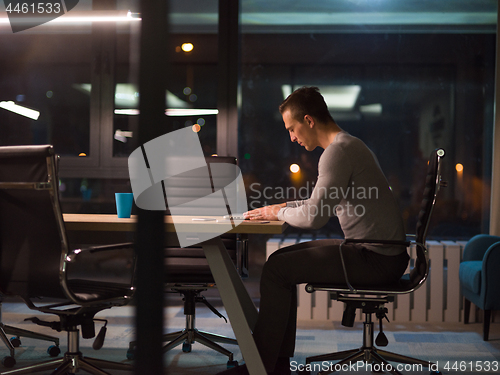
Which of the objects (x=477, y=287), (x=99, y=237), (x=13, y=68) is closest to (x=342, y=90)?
(x=477, y=287)

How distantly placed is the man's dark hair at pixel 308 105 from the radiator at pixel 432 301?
1451mm

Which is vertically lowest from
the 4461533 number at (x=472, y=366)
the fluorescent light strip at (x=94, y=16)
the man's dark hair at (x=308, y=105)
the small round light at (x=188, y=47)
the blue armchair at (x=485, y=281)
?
the 4461533 number at (x=472, y=366)

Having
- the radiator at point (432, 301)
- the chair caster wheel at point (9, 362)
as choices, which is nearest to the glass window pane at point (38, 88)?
the chair caster wheel at point (9, 362)

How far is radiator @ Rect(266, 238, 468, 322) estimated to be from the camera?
A: 336 centimetres

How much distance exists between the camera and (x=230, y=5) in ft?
12.4

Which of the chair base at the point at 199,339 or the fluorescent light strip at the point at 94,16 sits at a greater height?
the fluorescent light strip at the point at 94,16

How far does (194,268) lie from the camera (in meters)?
2.54

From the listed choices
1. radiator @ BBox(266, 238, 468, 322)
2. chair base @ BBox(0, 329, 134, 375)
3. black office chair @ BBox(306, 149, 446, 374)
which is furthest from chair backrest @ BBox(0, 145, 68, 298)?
radiator @ BBox(266, 238, 468, 322)

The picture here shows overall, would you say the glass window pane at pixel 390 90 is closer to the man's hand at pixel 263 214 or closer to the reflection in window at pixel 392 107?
the reflection in window at pixel 392 107

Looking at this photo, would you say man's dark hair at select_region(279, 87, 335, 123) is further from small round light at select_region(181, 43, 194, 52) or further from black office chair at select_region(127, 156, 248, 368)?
small round light at select_region(181, 43, 194, 52)

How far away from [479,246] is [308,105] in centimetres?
191

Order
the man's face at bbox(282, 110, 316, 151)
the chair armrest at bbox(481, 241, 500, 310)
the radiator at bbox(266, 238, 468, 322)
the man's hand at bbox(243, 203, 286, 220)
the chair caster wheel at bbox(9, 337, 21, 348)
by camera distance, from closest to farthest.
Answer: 1. the man's hand at bbox(243, 203, 286, 220)
2. the man's face at bbox(282, 110, 316, 151)
3. the chair caster wheel at bbox(9, 337, 21, 348)
4. the chair armrest at bbox(481, 241, 500, 310)
5. the radiator at bbox(266, 238, 468, 322)

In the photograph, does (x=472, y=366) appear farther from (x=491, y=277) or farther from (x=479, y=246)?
(x=479, y=246)

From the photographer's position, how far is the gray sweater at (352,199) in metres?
1.96
